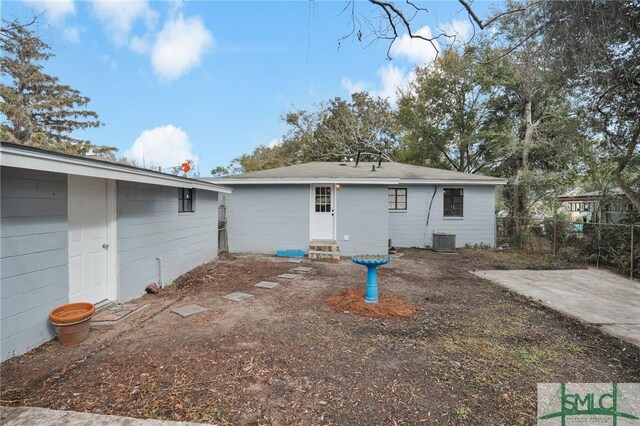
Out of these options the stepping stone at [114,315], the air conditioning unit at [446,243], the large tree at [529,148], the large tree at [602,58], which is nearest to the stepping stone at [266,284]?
the stepping stone at [114,315]

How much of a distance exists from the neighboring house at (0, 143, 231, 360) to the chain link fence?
377 inches

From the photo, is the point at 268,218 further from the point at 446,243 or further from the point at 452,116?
the point at 452,116

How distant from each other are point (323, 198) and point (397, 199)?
11.3ft

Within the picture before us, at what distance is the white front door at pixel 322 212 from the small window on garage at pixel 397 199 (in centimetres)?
308

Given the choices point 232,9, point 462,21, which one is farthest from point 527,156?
point 232,9

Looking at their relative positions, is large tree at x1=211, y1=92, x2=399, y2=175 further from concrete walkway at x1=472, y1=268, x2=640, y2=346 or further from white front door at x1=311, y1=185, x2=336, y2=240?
concrete walkway at x1=472, y1=268, x2=640, y2=346

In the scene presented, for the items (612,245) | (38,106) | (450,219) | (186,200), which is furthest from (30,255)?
(38,106)

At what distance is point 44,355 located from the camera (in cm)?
306

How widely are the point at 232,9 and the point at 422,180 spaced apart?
28.0 ft

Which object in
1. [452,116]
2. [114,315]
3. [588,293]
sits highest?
[452,116]

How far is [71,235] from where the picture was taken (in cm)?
379

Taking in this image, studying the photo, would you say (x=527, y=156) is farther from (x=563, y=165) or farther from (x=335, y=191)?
(x=335, y=191)

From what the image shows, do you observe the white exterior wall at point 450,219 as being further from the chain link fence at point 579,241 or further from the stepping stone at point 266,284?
the stepping stone at point 266,284

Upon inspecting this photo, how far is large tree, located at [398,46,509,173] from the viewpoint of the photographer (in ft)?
53.6
